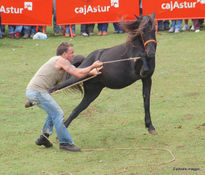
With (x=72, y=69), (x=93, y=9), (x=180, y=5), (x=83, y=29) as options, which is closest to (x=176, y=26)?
(x=180, y=5)

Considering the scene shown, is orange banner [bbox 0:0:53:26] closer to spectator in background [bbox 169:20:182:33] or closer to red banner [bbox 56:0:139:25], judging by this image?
red banner [bbox 56:0:139:25]

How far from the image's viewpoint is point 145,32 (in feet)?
→ 30.5

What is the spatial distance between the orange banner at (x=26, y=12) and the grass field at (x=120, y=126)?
→ 3453 millimetres

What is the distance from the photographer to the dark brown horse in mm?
9277

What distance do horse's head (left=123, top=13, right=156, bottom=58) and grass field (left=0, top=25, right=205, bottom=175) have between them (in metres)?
1.85

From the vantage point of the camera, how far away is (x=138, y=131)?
33.9 feet

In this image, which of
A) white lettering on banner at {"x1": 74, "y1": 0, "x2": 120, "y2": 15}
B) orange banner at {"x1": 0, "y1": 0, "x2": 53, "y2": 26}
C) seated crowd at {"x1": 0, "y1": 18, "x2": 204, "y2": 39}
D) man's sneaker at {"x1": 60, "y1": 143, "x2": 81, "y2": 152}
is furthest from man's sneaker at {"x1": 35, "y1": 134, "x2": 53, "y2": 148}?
white lettering on banner at {"x1": 74, "y1": 0, "x2": 120, "y2": 15}

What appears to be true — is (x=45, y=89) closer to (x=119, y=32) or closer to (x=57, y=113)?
(x=57, y=113)

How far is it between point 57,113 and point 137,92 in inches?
191

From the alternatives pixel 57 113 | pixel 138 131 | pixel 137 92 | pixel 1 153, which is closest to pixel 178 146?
pixel 138 131

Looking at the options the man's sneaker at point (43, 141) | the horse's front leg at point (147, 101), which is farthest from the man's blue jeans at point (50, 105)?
the horse's front leg at point (147, 101)

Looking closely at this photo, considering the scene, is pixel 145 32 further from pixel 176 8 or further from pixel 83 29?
pixel 83 29

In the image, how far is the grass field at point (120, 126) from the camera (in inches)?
324

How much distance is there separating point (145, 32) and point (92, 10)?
38.7 ft
